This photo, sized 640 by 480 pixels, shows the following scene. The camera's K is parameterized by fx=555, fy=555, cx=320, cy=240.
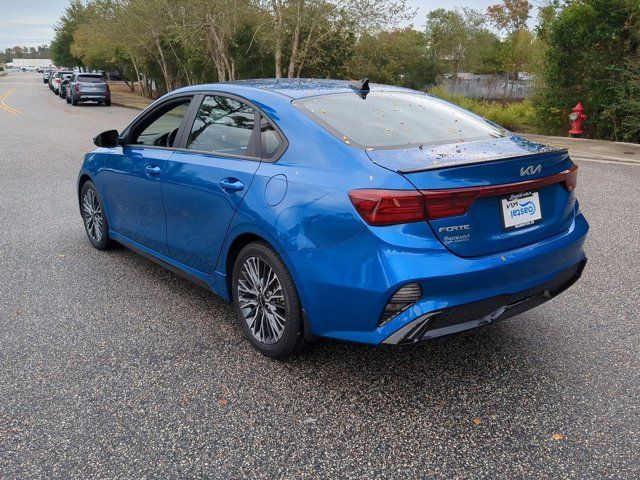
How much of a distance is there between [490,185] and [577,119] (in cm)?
1365

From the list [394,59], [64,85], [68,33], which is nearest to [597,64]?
[394,59]

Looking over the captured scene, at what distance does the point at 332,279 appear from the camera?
2762 mm

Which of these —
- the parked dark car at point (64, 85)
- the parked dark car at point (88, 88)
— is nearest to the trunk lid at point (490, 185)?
the parked dark car at point (88, 88)

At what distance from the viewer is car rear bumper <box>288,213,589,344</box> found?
2586 mm

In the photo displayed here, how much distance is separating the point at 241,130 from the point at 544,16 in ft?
49.7

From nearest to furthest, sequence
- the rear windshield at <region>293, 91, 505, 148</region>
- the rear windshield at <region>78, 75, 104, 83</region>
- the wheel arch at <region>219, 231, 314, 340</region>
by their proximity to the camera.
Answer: the wheel arch at <region>219, 231, 314, 340</region>
the rear windshield at <region>293, 91, 505, 148</region>
the rear windshield at <region>78, 75, 104, 83</region>

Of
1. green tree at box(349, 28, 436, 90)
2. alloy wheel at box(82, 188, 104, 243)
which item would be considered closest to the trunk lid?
alloy wheel at box(82, 188, 104, 243)

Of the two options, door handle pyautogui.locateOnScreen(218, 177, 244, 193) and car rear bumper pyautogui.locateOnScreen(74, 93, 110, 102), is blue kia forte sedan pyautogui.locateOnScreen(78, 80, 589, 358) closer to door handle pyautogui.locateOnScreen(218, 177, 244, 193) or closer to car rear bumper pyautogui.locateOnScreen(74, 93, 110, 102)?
door handle pyautogui.locateOnScreen(218, 177, 244, 193)

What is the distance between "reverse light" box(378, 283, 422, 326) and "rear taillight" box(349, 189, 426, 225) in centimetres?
31

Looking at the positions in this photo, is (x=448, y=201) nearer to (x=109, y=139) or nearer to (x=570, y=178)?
(x=570, y=178)

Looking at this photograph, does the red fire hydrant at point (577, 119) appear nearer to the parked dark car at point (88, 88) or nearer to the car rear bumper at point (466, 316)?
the car rear bumper at point (466, 316)

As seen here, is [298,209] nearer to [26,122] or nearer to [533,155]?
[533,155]

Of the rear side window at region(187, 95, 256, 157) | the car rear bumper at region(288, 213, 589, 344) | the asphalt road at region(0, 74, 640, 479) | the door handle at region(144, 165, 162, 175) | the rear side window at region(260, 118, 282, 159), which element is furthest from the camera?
the door handle at region(144, 165, 162, 175)

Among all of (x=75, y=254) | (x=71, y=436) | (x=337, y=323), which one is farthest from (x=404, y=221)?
(x=75, y=254)
